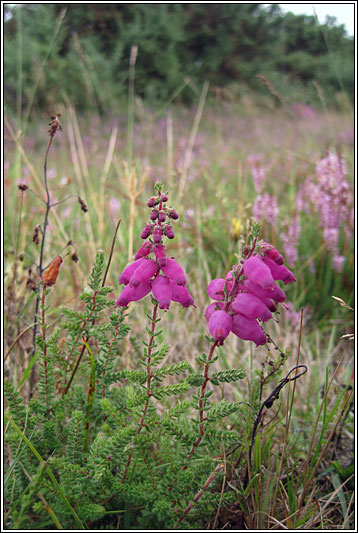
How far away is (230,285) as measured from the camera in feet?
3.36

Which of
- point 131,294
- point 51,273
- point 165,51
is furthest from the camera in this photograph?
point 165,51

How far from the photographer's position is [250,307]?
0.93 meters

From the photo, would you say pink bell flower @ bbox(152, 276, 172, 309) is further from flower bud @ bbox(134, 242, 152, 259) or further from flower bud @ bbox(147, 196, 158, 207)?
flower bud @ bbox(147, 196, 158, 207)

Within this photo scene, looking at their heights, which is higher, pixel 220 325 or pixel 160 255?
pixel 160 255

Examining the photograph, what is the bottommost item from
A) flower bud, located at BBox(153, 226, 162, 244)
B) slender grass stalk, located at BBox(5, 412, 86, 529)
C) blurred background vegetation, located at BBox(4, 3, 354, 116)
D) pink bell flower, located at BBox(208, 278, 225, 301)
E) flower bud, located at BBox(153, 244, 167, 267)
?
slender grass stalk, located at BBox(5, 412, 86, 529)

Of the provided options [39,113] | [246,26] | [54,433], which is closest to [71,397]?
[54,433]

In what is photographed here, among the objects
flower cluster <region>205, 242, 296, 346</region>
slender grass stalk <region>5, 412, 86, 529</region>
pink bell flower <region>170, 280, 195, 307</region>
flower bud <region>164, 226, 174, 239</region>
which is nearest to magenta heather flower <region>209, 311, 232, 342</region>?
flower cluster <region>205, 242, 296, 346</region>

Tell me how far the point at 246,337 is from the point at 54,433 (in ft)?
2.42

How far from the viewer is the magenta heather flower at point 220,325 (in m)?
0.90

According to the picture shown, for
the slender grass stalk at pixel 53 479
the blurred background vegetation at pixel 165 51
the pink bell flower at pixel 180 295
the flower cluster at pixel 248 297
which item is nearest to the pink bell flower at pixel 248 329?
the flower cluster at pixel 248 297

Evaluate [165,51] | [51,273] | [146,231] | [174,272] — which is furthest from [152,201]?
[165,51]

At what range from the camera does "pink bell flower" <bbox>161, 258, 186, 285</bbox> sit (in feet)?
3.26

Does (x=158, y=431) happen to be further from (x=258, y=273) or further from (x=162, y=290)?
(x=258, y=273)

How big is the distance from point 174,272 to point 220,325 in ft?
0.56
